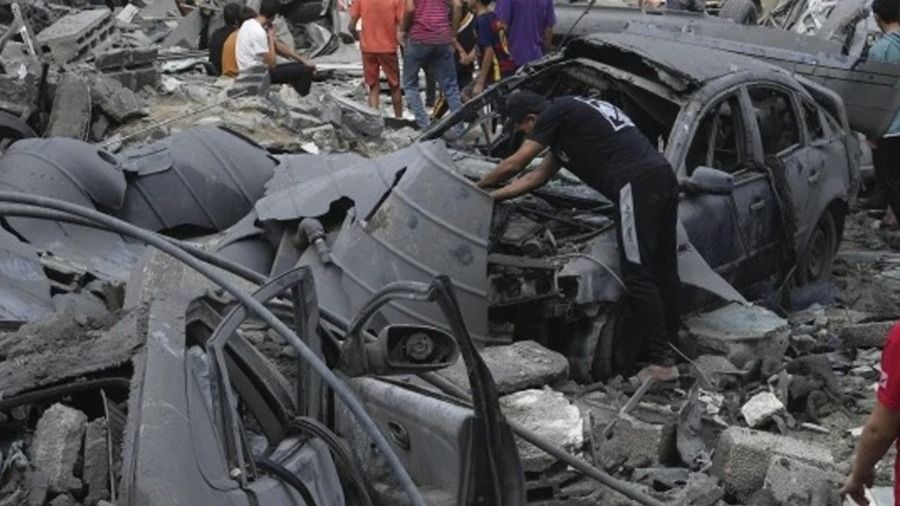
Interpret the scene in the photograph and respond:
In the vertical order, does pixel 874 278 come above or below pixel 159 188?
below

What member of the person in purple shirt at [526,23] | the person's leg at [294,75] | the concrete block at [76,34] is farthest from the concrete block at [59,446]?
the concrete block at [76,34]

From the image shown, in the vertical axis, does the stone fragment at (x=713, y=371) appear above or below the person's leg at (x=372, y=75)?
below

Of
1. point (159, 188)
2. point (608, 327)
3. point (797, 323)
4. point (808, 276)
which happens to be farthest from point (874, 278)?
point (159, 188)

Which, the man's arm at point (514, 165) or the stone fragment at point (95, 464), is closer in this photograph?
the stone fragment at point (95, 464)

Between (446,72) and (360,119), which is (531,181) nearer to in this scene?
(360,119)


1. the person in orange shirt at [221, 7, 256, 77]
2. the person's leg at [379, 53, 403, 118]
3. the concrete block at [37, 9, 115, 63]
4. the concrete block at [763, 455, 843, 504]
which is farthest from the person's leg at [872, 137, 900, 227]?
the concrete block at [37, 9, 115, 63]

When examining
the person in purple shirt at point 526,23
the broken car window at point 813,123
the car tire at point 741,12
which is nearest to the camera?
the broken car window at point 813,123

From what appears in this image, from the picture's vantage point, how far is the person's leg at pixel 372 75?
527 inches

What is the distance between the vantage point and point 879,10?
10188 mm

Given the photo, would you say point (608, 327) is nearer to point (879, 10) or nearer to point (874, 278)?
point (874, 278)

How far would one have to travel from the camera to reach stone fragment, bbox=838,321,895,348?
793 centimetres

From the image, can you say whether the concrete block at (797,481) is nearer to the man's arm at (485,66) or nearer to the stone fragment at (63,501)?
the stone fragment at (63,501)

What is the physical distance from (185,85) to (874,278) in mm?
6968

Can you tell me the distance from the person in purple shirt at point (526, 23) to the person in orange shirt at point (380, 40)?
115cm
